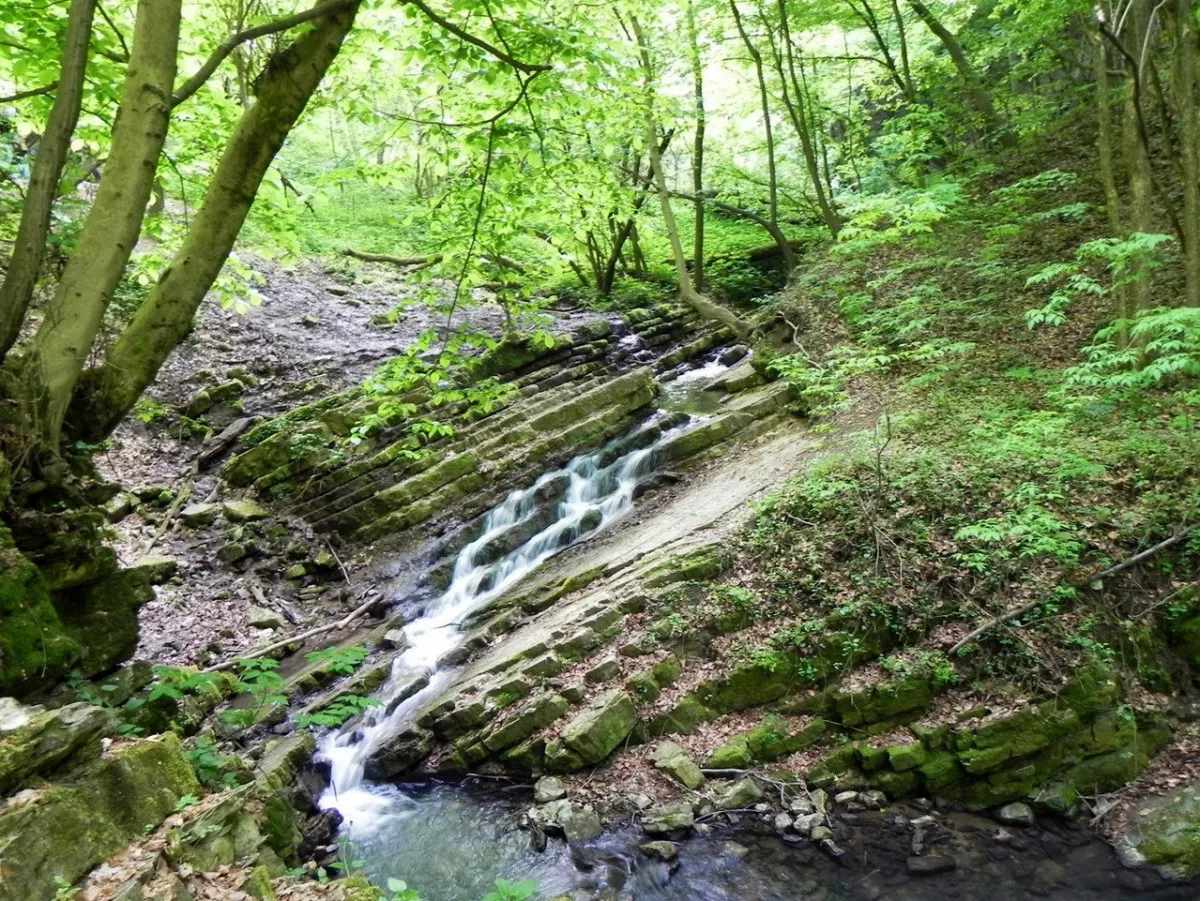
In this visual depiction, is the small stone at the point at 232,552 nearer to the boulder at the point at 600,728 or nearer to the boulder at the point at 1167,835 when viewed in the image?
the boulder at the point at 600,728

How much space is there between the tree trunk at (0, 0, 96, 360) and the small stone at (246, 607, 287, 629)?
606cm

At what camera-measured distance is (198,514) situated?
35.0 feet

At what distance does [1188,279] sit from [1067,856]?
6.18 metres

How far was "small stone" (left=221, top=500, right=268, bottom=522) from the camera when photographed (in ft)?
35.7

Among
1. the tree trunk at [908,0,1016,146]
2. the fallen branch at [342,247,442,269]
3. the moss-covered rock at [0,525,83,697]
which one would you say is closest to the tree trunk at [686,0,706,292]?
the tree trunk at [908,0,1016,146]

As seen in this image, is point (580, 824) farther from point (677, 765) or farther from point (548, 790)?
point (677, 765)

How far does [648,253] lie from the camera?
21938mm

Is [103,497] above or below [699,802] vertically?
above

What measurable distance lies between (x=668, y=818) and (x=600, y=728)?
3.33 feet

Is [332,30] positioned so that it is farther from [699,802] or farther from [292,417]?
[292,417]

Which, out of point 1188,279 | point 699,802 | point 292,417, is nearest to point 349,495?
point 292,417

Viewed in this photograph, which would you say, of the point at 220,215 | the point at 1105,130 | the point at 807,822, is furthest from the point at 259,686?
the point at 1105,130

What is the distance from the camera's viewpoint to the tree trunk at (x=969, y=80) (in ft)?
45.5

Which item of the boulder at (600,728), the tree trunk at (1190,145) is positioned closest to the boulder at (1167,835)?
the boulder at (600,728)
